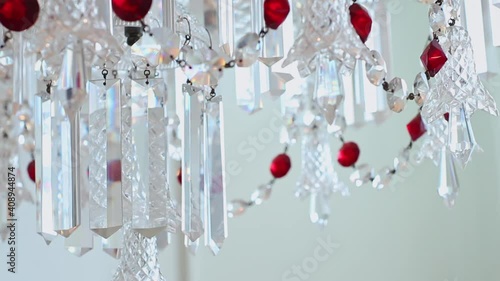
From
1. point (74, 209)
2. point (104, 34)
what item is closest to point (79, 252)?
point (74, 209)

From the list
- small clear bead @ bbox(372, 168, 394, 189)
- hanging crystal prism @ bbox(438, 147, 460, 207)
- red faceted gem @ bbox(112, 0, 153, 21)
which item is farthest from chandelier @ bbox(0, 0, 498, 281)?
small clear bead @ bbox(372, 168, 394, 189)

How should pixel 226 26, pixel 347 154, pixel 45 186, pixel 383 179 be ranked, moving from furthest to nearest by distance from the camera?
pixel 347 154 → pixel 383 179 → pixel 226 26 → pixel 45 186

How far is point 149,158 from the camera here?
3.19 feet

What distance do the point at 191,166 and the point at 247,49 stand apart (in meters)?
0.20

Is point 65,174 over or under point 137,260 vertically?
over

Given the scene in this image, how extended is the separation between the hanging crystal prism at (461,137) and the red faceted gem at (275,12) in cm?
29

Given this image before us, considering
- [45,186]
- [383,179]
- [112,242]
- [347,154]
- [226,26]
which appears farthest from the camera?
[347,154]

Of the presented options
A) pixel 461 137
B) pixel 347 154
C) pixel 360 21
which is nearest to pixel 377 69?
pixel 360 21

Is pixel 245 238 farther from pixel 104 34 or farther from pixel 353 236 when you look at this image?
pixel 104 34

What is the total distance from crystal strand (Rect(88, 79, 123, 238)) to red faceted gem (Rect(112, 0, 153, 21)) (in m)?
0.12

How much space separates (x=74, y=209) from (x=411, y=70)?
6.81 feet

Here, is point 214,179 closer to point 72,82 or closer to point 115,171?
point 115,171

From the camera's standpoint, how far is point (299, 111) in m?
1.95

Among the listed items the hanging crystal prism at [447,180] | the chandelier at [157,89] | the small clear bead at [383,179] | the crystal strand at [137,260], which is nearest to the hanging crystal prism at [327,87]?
the chandelier at [157,89]
